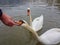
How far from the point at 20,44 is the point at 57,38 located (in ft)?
0.67

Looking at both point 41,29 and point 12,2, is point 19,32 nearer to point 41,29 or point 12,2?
point 41,29

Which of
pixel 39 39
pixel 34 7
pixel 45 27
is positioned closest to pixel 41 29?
pixel 45 27

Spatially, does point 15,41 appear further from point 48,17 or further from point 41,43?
point 48,17

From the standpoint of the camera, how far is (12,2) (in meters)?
1.45

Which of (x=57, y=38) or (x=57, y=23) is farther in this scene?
(x=57, y=23)

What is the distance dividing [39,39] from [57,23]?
1.10 ft

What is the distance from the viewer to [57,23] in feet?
3.64

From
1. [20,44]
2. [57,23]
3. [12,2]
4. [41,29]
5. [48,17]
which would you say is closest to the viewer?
[20,44]

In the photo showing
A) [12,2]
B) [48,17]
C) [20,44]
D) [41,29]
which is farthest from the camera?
[12,2]

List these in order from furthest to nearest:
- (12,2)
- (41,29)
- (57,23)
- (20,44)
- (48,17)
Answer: (12,2) → (48,17) → (57,23) → (41,29) → (20,44)

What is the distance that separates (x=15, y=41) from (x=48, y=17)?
0.48 m

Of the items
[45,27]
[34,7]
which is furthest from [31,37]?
[34,7]

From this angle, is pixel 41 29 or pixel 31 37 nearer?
pixel 31 37

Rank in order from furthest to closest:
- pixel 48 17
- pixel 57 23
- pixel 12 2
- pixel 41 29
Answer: pixel 12 2 < pixel 48 17 < pixel 57 23 < pixel 41 29
